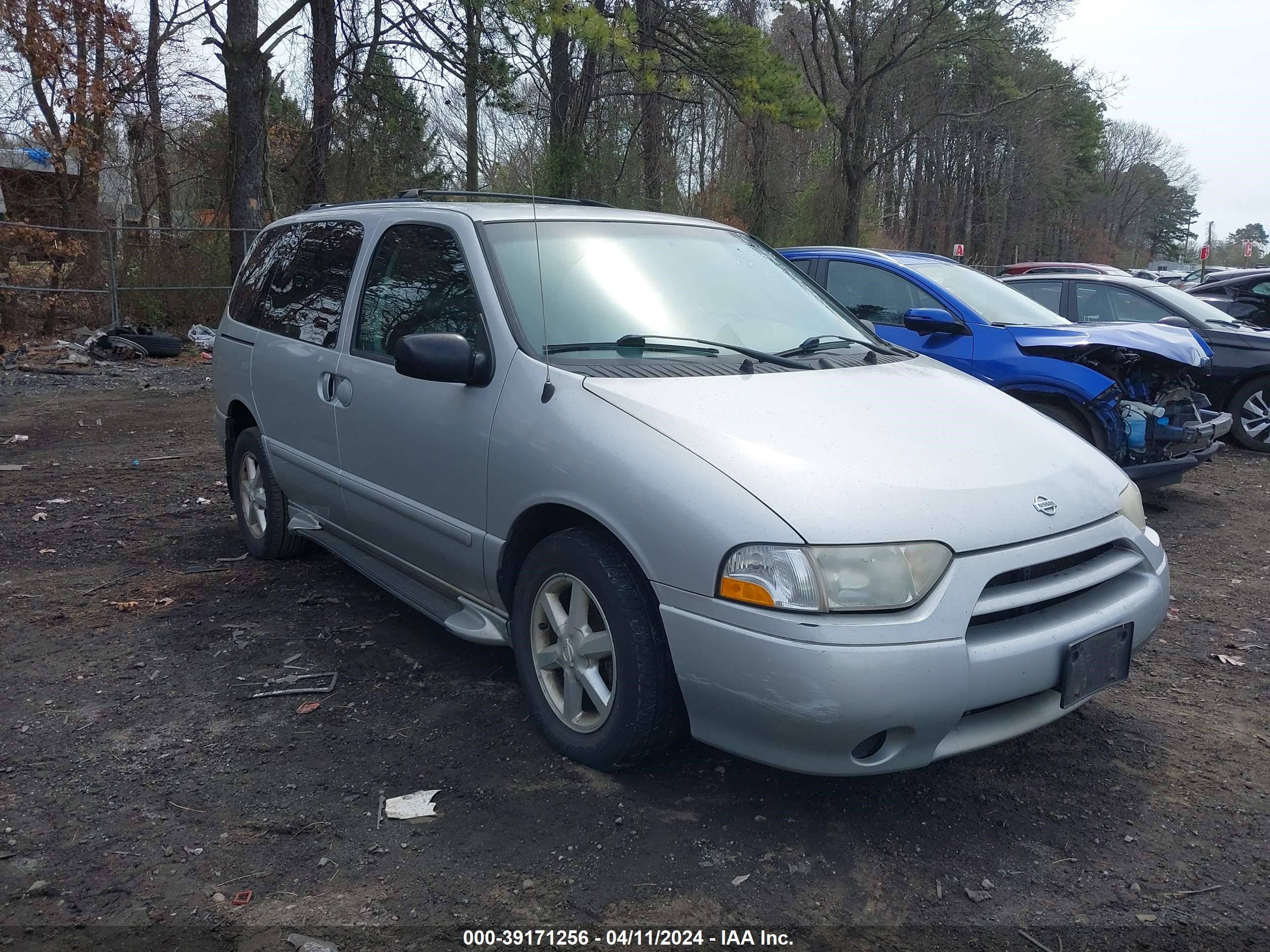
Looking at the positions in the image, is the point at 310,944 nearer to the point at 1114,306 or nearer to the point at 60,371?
the point at 1114,306

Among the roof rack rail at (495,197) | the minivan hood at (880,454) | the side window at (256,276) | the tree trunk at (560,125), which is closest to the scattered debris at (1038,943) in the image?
the minivan hood at (880,454)

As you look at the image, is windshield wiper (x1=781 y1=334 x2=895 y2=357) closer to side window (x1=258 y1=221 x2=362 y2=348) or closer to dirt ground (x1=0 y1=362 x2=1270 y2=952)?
dirt ground (x1=0 y1=362 x2=1270 y2=952)

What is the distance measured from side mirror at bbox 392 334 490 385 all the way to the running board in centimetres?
84

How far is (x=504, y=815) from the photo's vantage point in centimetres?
295

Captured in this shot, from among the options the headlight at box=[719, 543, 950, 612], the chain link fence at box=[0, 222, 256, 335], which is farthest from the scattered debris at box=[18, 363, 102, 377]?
the headlight at box=[719, 543, 950, 612]

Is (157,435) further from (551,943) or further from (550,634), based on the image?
(551,943)

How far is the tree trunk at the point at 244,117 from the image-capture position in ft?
50.3

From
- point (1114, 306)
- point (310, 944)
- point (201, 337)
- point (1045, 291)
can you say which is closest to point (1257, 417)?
point (1114, 306)

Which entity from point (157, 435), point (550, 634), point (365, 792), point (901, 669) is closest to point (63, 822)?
point (365, 792)

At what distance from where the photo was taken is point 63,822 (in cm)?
292

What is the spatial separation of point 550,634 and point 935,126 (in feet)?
186

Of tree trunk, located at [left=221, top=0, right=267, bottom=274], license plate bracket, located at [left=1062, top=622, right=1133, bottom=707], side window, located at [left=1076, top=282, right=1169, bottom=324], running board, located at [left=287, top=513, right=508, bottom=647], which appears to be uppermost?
tree trunk, located at [left=221, top=0, right=267, bottom=274]

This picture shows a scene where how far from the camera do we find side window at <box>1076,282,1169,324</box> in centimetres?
930

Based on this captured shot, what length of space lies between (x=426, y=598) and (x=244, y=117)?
1430cm
